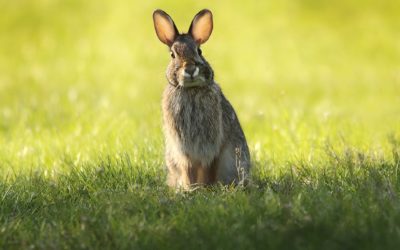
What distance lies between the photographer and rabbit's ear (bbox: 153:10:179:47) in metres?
7.55

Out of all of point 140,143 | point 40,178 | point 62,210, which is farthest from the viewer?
point 140,143

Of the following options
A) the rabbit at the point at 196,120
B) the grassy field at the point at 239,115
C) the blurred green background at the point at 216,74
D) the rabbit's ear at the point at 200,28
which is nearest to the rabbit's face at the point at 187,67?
the rabbit at the point at 196,120

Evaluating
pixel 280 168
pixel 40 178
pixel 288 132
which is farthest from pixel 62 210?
pixel 288 132

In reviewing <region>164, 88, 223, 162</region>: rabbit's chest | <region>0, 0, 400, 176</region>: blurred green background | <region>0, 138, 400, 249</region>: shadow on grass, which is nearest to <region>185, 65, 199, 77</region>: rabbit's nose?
<region>164, 88, 223, 162</region>: rabbit's chest

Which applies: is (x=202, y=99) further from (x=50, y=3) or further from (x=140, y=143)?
(x=50, y=3)

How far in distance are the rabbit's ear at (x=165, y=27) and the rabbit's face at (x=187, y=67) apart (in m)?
0.20

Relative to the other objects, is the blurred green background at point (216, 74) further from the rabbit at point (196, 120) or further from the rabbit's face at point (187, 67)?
the rabbit's face at point (187, 67)

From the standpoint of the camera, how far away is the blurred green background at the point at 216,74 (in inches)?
414

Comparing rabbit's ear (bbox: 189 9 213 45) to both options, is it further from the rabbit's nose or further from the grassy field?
the grassy field

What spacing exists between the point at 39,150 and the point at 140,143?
1444mm

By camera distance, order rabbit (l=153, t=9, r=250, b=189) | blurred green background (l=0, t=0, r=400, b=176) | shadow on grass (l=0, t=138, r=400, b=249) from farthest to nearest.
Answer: blurred green background (l=0, t=0, r=400, b=176)
rabbit (l=153, t=9, r=250, b=189)
shadow on grass (l=0, t=138, r=400, b=249)

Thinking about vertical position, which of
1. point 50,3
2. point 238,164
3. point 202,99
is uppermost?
point 50,3

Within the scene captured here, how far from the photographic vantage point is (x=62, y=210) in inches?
278

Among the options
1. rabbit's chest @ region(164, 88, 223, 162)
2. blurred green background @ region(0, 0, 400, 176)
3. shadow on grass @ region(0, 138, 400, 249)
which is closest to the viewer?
shadow on grass @ region(0, 138, 400, 249)
